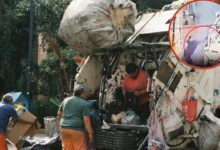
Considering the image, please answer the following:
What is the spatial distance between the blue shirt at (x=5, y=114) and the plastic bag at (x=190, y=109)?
9.64 ft

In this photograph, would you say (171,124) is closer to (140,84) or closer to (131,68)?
(140,84)

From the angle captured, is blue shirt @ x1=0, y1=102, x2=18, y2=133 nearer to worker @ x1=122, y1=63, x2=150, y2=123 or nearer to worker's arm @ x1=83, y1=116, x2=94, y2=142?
worker's arm @ x1=83, y1=116, x2=94, y2=142

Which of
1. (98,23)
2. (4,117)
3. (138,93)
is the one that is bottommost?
(4,117)

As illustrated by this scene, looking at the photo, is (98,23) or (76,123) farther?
(98,23)

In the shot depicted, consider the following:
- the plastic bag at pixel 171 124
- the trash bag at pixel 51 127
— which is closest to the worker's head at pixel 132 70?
the plastic bag at pixel 171 124

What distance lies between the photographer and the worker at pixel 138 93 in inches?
324

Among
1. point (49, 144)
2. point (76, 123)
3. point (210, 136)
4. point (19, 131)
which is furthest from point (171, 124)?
point (19, 131)

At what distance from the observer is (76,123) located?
24.7ft

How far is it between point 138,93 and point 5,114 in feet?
7.40

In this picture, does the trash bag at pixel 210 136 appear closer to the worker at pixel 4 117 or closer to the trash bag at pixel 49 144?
the trash bag at pixel 49 144

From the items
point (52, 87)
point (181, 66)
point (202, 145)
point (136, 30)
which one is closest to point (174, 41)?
point (181, 66)

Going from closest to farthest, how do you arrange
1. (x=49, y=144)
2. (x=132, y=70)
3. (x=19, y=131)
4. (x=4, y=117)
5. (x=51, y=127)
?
(x=132, y=70) → (x=4, y=117) → (x=49, y=144) → (x=19, y=131) → (x=51, y=127)

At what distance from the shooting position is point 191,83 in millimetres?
7633

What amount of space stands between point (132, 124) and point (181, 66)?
1.19 m
